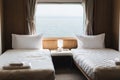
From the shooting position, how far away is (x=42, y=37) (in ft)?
18.7

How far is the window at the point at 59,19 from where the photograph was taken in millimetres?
6094

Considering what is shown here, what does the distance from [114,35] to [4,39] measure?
283 cm

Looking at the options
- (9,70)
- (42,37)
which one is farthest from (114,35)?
(9,70)

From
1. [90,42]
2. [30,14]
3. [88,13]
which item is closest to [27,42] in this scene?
[30,14]

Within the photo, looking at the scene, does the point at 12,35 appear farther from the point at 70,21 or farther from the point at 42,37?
the point at 70,21

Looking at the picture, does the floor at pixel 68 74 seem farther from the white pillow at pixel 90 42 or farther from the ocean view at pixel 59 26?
the ocean view at pixel 59 26

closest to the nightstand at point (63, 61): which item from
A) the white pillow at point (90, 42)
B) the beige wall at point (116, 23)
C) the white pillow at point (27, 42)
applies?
the white pillow at point (90, 42)

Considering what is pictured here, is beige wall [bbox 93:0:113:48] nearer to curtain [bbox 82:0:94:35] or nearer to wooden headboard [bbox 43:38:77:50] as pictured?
curtain [bbox 82:0:94:35]

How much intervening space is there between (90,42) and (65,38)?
0.72 metres

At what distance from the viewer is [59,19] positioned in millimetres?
6145

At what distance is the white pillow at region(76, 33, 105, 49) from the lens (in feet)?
18.6

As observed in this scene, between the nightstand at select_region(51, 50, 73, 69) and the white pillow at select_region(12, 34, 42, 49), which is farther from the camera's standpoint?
the nightstand at select_region(51, 50, 73, 69)

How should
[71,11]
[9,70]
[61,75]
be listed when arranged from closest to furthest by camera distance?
[9,70] < [61,75] < [71,11]

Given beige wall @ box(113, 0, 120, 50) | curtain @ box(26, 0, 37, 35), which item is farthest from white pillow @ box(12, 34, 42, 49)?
beige wall @ box(113, 0, 120, 50)
